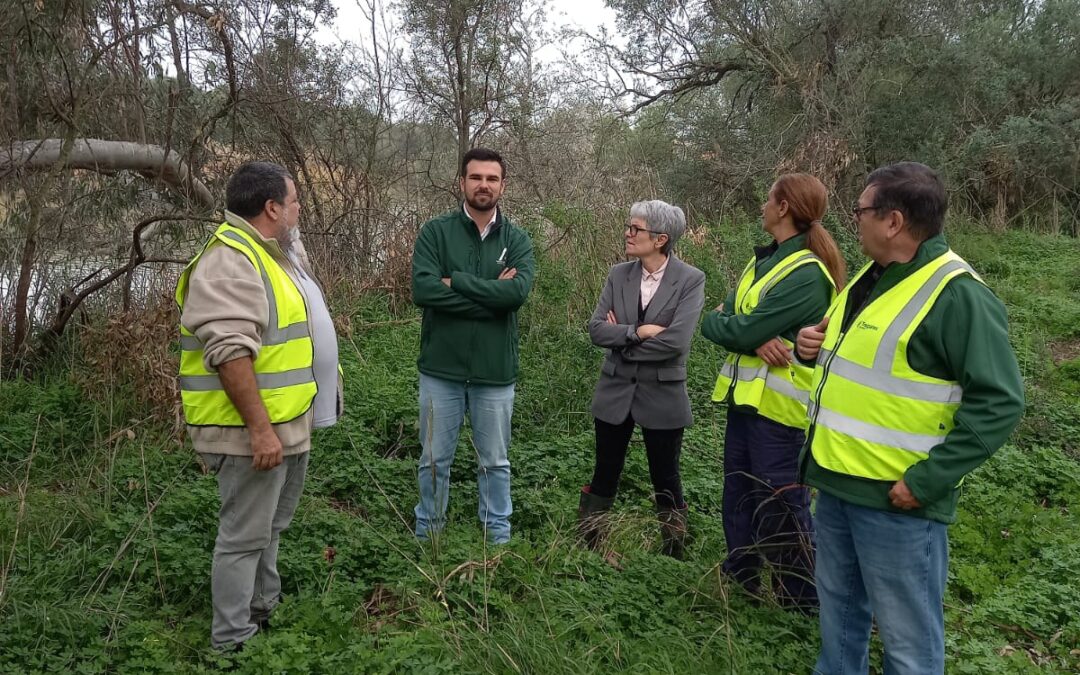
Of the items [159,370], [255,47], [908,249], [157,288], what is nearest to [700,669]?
[908,249]

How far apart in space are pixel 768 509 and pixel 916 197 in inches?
65.6

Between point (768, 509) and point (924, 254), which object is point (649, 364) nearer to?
point (768, 509)

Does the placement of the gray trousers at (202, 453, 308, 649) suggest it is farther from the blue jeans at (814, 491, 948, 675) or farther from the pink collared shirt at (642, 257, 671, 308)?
the blue jeans at (814, 491, 948, 675)

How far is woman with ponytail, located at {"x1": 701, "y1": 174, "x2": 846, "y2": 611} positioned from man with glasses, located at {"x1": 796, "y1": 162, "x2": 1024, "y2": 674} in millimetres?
714

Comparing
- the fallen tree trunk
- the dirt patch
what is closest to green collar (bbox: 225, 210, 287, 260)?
the fallen tree trunk

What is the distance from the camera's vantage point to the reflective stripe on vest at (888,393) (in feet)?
7.92

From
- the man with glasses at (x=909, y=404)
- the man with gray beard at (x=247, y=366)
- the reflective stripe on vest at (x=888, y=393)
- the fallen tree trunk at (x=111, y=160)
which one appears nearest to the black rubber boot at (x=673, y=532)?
the man with glasses at (x=909, y=404)

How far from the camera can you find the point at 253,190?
3.12 m

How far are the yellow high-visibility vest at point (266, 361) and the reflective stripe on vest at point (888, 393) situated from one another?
2.05 meters

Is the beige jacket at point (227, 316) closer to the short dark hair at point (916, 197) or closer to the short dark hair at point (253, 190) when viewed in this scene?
the short dark hair at point (253, 190)

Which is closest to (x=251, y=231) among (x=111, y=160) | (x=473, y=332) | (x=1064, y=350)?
(x=473, y=332)

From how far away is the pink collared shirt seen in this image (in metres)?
4.22

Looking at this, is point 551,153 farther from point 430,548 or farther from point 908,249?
point 908,249

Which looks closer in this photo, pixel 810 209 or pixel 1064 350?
pixel 810 209
